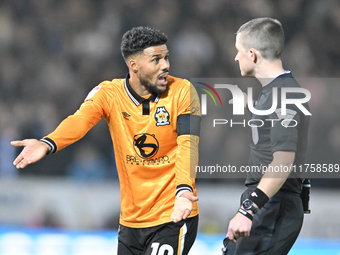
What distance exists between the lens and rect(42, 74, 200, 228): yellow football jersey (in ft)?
10.9

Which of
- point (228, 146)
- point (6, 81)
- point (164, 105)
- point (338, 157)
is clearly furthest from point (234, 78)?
point (164, 105)

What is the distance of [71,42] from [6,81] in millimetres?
1402

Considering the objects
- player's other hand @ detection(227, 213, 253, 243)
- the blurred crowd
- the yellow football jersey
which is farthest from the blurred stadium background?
player's other hand @ detection(227, 213, 253, 243)

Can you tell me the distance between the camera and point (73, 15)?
333 inches

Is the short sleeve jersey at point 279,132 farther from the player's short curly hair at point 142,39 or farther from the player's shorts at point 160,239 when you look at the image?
the player's short curly hair at point 142,39

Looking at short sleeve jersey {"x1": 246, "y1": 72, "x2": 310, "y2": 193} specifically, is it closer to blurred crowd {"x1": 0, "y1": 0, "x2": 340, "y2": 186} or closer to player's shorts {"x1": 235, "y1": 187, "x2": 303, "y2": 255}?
player's shorts {"x1": 235, "y1": 187, "x2": 303, "y2": 255}

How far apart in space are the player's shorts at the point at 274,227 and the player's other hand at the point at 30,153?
4.77 ft

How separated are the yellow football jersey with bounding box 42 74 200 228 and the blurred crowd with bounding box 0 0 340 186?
12.7ft

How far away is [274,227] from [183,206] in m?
0.60

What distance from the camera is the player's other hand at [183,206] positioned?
2.84 meters

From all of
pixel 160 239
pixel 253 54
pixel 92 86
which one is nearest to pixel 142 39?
pixel 253 54

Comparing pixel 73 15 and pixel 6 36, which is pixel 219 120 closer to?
pixel 73 15

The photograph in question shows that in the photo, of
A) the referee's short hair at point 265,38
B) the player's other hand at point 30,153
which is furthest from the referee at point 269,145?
the player's other hand at point 30,153

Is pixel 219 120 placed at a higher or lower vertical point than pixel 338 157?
higher
